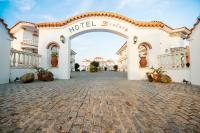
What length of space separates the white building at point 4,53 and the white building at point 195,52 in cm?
1084

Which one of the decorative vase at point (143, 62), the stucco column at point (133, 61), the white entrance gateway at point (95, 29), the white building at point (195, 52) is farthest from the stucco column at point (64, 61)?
the white building at point (195, 52)

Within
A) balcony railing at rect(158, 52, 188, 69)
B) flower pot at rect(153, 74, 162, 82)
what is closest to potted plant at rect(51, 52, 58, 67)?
flower pot at rect(153, 74, 162, 82)

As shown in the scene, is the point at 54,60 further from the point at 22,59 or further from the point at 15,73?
the point at 15,73

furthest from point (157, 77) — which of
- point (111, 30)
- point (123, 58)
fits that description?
point (123, 58)

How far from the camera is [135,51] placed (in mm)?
11789

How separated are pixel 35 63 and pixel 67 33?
11.9 feet

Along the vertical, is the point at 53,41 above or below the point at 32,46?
below

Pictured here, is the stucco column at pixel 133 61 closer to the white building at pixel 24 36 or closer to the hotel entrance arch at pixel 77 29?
the hotel entrance arch at pixel 77 29

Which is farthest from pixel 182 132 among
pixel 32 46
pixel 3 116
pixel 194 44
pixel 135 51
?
pixel 32 46

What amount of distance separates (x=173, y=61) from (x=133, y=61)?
299cm

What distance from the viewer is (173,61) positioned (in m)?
9.99

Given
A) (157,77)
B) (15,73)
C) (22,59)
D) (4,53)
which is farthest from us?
(22,59)

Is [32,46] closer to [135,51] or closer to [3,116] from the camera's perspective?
[135,51]

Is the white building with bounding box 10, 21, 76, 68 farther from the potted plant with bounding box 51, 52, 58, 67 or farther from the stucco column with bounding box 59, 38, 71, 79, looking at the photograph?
the stucco column with bounding box 59, 38, 71, 79
